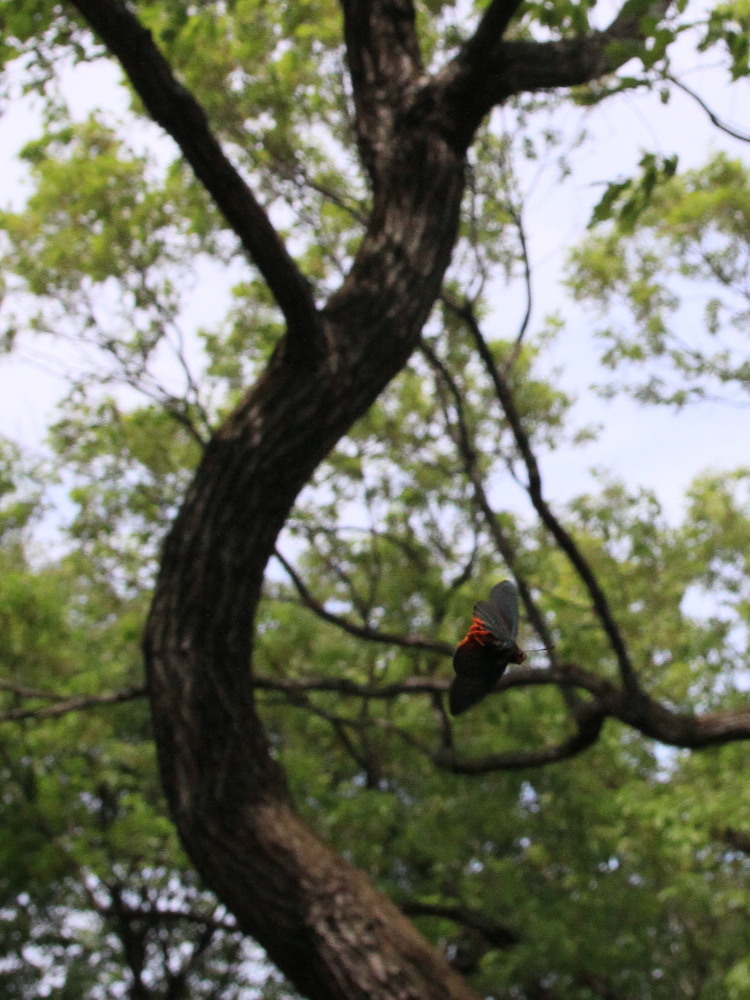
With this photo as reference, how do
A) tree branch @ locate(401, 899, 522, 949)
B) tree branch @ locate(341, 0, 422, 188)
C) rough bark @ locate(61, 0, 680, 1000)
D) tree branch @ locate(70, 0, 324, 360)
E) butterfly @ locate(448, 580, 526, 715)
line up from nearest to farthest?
butterfly @ locate(448, 580, 526, 715) < tree branch @ locate(70, 0, 324, 360) < rough bark @ locate(61, 0, 680, 1000) < tree branch @ locate(341, 0, 422, 188) < tree branch @ locate(401, 899, 522, 949)

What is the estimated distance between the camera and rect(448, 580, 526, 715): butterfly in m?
0.77

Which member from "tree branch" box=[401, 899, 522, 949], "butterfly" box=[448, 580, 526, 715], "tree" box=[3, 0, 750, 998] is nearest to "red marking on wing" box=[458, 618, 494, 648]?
"butterfly" box=[448, 580, 526, 715]

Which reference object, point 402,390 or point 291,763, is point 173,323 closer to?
point 402,390

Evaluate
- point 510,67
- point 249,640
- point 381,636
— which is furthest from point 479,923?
point 510,67

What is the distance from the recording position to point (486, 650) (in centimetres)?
78

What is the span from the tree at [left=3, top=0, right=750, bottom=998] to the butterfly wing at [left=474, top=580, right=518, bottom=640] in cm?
246

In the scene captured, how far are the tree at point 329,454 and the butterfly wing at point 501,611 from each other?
246 centimetres

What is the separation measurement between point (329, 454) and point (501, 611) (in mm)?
3484

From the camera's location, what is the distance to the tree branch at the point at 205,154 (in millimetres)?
2955

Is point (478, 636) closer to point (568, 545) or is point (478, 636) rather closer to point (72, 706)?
point (568, 545)

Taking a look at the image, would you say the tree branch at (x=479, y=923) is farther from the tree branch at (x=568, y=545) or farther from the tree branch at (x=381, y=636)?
→ the tree branch at (x=568, y=545)

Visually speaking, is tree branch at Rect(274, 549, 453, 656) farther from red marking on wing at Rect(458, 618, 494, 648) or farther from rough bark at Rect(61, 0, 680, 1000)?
red marking on wing at Rect(458, 618, 494, 648)

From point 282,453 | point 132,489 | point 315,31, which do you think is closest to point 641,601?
point 132,489

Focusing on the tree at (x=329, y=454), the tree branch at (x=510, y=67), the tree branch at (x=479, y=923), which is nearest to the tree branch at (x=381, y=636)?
the tree at (x=329, y=454)
